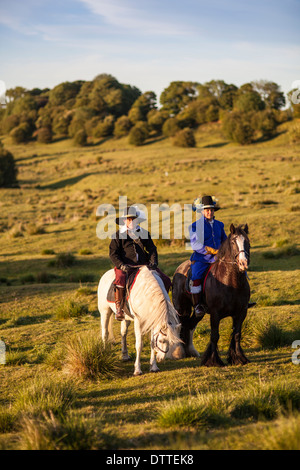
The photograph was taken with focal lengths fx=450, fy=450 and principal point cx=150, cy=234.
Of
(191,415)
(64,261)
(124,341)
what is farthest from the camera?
(64,261)

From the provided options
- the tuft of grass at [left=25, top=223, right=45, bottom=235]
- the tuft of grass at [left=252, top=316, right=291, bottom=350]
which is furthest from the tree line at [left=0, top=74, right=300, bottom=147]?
the tuft of grass at [left=252, top=316, right=291, bottom=350]

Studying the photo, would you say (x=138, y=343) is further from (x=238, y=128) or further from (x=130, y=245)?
(x=238, y=128)

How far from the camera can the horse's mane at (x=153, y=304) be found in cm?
732

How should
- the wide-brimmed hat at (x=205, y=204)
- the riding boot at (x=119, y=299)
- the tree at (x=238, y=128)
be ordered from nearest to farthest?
the riding boot at (x=119, y=299), the wide-brimmed hat at (x=205, y=204), the tree at (x=238, y=128)

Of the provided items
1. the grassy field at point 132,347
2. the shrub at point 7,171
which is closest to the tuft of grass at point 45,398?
the grassy field at point 132,347

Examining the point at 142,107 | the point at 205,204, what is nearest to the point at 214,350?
the point at 205,204

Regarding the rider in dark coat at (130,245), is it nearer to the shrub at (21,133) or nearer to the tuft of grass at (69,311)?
the tuft of grass at (69,311)

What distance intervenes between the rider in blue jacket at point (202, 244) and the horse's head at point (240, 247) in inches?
37.0

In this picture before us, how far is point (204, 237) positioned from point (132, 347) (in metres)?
3.13

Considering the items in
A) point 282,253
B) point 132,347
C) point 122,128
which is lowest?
point 132,347

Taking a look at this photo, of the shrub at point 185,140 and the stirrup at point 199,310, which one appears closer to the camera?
the stirrup at point 199,310

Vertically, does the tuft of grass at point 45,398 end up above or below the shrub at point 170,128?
below

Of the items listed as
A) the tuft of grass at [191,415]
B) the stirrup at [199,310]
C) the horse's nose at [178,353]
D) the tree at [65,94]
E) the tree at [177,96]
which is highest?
the tree at [65,94]

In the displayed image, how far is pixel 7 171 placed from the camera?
48469 millimetres
